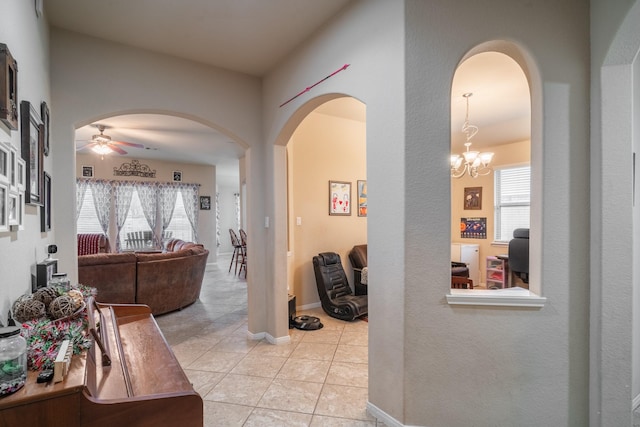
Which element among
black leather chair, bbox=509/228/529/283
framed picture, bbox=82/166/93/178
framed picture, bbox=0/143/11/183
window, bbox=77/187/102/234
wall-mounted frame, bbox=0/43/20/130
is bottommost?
black leather chair, bbox=509/228/529/283

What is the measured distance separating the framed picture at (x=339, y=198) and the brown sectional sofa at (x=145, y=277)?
7.31 feet

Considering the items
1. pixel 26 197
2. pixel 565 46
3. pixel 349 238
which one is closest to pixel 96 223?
pixel 349 238

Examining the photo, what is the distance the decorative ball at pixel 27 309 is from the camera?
49.1 inches

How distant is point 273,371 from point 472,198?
18.1 feet

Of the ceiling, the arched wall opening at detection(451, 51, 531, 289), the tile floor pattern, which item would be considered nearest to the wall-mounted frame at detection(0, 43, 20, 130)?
the ceiling

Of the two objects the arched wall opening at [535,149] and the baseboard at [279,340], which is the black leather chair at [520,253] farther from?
the baseboard at [279,340]

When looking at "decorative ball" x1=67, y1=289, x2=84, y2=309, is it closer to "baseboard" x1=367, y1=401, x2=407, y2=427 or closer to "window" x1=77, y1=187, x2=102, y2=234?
"baseboard" x1=367, y1=401, x2=407, y2=427

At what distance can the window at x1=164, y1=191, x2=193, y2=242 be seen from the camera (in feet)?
26.6

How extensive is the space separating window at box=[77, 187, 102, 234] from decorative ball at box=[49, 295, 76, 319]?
714 centimetres

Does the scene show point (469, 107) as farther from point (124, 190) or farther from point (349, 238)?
point (124, 190)

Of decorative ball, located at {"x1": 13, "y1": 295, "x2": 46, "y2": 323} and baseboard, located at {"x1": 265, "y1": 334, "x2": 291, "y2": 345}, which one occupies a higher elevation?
decorative ball, located at {"x1": 13, "y1": 295, "x2": 46, "y2": 323}

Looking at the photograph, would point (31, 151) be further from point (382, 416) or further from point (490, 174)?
point (490, 174)

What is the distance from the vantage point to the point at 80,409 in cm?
95

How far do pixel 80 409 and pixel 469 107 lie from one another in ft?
15.8
